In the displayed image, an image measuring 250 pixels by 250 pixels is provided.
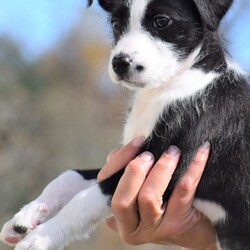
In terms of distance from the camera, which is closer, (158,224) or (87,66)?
(158,224)

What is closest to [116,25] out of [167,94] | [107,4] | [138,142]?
[107,4]

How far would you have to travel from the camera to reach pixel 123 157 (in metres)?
3.33

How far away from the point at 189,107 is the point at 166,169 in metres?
0.36

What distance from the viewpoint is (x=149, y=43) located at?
10.5 ft

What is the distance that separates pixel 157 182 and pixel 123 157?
0.24 meters

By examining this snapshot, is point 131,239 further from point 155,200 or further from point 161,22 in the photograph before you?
point 161,22

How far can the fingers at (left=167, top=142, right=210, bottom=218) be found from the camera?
3.19 meters

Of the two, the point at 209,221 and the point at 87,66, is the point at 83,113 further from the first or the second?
the point at 209,221

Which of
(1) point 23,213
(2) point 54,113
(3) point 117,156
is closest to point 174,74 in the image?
(3) point 117,156

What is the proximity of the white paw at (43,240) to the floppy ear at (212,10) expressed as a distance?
1.31m

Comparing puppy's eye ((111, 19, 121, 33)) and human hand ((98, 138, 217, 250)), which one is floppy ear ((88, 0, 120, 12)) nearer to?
puppy's eye ((111, 19, 121, 33))

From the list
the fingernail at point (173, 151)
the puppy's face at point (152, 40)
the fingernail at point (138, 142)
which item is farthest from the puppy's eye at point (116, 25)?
the fingernail at point (173, 151)

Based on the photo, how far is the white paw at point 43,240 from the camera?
3.07 m

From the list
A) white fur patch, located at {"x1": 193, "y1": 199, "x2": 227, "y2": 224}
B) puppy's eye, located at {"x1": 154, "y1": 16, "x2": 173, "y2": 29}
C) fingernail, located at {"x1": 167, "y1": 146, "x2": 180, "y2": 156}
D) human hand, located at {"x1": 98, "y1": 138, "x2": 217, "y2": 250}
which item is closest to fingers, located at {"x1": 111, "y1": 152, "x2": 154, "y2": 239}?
human hand, located at {"x1": 98, "y1": 138, "x2": 217, "y2": 250}
